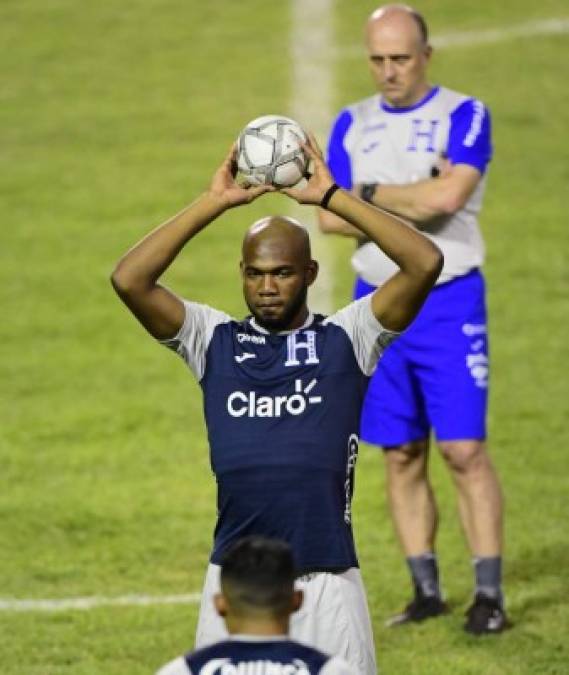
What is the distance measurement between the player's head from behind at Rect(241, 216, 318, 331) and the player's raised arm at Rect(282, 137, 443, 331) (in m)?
0.16

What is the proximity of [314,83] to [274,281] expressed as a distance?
13.8 meters

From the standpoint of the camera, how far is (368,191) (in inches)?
369

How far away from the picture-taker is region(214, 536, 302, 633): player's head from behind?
17.5ft

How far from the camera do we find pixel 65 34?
22094 millimetres

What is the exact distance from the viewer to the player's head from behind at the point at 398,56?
374 inches

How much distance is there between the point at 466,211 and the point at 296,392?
10.1 ft

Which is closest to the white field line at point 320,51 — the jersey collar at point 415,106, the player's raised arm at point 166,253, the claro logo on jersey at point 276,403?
the jersey collar at point 415,106

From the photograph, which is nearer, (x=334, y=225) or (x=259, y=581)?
(x=259, y=581)

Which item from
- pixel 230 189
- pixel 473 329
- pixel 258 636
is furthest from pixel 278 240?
pixel 473 329

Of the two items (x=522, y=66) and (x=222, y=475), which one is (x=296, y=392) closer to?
(x=222, y=475)

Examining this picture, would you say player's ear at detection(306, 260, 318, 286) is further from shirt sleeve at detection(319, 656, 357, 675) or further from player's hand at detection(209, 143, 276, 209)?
shirt sleeve at detection(319, 656, 357, 675)

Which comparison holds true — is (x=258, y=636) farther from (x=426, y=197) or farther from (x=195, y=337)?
(x=426, y=197)

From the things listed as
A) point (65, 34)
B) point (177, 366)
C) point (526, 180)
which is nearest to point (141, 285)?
point (177, 366)

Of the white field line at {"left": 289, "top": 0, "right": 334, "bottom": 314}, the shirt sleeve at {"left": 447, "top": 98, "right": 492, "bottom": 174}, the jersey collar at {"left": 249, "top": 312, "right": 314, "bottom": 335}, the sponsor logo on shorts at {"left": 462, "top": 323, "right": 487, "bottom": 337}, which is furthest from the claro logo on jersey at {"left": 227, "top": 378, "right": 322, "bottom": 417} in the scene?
the white field line at {"left": 289, "top": 0, "right": 334, "bottom": 314}
